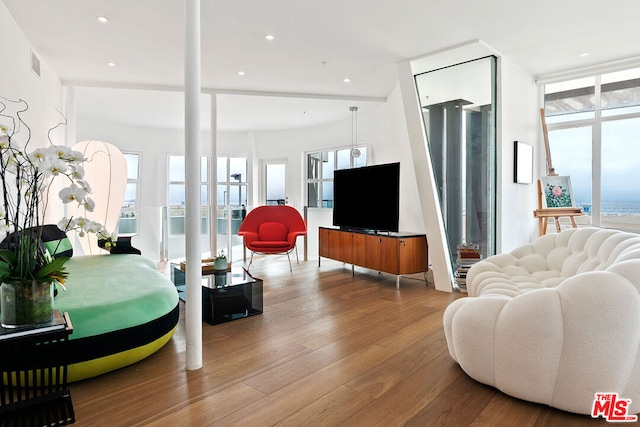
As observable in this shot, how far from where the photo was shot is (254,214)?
6.44 metres

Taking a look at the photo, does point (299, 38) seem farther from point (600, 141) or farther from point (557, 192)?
point (600, 141)

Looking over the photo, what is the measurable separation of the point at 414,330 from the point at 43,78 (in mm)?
4886

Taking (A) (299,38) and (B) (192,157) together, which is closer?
(B) (192,157)

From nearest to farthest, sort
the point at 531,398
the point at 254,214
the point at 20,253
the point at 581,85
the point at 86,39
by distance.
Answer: the point at 20,253 < the point at 531,398 < the point at 86,39 < the point at 581,85 < the point at 254,214

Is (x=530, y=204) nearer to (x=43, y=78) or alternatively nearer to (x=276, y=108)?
(x=276, y=108)

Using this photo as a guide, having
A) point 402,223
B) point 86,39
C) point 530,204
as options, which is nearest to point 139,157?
point 86,39

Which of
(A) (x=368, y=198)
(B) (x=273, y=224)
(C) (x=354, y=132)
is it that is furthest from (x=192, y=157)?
(C) (x=354, y=132)

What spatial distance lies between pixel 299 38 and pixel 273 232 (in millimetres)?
3279

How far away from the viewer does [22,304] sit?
63.1 inches

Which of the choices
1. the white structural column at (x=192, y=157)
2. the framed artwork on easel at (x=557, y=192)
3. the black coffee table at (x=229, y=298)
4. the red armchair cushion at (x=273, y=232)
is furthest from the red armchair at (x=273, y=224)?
the white structural column at (x=192, y=157)

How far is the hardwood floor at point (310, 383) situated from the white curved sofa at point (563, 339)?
0.14 m

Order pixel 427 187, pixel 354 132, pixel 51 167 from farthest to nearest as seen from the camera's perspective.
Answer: pixel 354 132 → pixel 427 187 → pixel 51 167

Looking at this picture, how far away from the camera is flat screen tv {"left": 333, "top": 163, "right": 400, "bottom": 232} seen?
4859 millimetres

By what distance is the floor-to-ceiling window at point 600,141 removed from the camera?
4.94 metres
